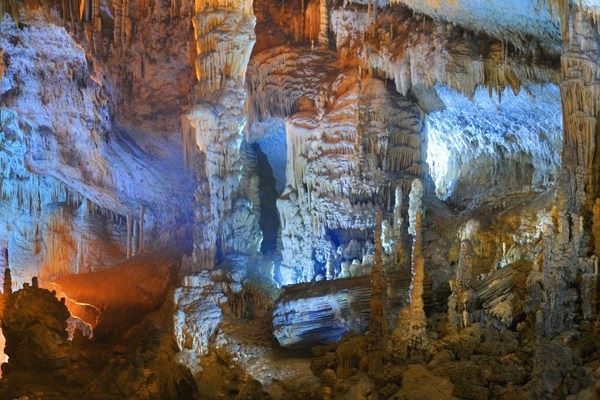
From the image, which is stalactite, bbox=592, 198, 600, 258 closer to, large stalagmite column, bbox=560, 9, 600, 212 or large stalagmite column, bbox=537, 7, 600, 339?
large stalagmite column, bbox=537, 7, 600, 339

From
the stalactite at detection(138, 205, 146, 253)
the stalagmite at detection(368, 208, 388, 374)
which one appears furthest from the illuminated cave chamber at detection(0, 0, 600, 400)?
the stalactite at detection(138, 205, 146, 253)

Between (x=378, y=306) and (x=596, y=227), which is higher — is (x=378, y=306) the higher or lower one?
the lower one

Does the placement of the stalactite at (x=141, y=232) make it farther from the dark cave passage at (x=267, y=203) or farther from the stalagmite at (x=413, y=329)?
the stalagmite at (x=413, y=329)

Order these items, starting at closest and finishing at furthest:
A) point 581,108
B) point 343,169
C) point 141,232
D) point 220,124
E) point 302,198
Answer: point 581,108, point 220,124, point 343,169, point 302,198, point 141,232

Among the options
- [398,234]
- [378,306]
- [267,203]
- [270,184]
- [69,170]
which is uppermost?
[69,170]

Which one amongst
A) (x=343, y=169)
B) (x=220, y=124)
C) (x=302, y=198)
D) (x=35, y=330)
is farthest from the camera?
(x=302, y=198)

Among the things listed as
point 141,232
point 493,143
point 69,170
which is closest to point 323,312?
point 493,143

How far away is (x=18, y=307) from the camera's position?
12.1 meters

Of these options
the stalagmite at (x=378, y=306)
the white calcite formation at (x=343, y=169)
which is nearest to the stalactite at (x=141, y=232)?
the white calcite formation at (x=343, y=169)

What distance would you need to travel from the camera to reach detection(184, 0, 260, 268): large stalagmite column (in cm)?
1288

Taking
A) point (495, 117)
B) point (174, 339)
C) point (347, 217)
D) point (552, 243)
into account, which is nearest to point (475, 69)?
point (495, 117)

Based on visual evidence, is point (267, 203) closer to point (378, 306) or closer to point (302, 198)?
point (302, 198)

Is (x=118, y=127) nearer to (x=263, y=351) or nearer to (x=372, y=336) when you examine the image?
(x=263, y=351)

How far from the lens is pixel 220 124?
42.2 ft
